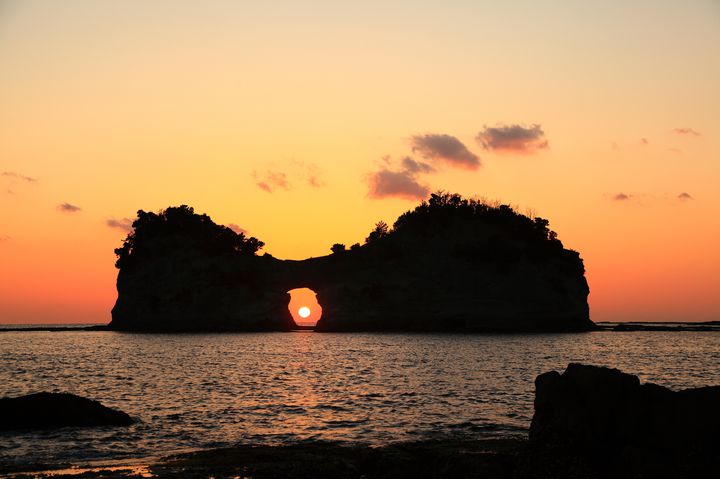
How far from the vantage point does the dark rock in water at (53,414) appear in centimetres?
2633

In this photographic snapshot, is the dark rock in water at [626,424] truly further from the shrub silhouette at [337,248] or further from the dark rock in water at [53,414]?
the shrub silhouette at [337,248]

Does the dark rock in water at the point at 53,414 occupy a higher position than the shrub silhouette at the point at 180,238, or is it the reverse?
the shrub silhouette at the point at 180,238

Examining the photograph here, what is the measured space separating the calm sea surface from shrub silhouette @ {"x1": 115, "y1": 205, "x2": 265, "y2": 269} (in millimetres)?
52511

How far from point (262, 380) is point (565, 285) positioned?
3398 inches

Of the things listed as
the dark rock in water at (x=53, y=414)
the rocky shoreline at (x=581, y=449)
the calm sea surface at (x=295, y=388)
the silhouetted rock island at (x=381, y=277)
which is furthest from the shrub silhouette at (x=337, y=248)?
the rocky shoreline at (x=581, y=449)

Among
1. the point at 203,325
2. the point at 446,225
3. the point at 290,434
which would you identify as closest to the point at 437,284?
the point at 446,225

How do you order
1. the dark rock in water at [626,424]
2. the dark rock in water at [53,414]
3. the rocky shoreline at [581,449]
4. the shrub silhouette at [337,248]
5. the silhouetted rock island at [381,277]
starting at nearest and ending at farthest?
the dark rock in water at [626,424] → the rocky shoreline at [581,449] → the dark rock in water at [53,414] → the silhouetted rock island at [381,277] → the shrub silhouette at [337,248]

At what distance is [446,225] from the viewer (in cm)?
12431

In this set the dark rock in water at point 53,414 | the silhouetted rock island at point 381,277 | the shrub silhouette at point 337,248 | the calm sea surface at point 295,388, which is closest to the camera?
the calm sea surface at point 295,388

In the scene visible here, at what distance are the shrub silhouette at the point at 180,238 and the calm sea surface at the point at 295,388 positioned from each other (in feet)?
172

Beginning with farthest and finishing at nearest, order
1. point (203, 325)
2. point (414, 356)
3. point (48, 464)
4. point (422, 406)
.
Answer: point (203, 325)
point (414, 356)
point (422, 406)
point (48, 464)

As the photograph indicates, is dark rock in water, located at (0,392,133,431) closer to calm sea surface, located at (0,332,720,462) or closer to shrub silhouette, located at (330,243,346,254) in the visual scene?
calm sea surface, located at (0,332,720,462)

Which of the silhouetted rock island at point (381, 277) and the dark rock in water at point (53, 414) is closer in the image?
the dark rock in water at point (53, 414)

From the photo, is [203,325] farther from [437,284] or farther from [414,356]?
[414,356]
